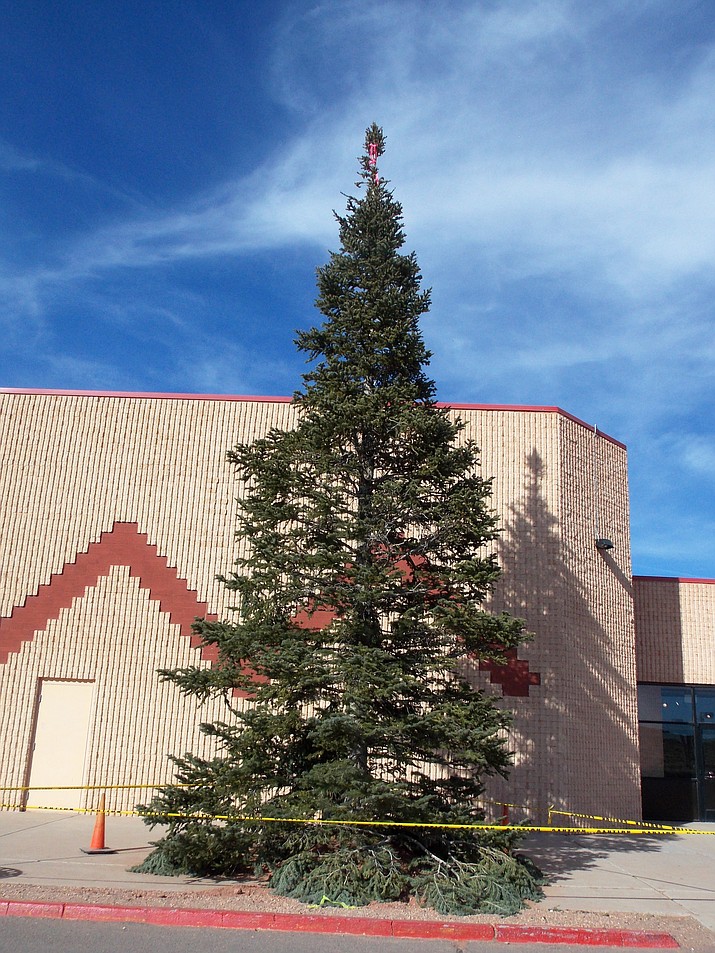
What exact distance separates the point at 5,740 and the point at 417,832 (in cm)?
818

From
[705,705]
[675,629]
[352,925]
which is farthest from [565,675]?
[352,925]

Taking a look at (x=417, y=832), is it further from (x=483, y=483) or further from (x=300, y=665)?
(x=483, y=483)

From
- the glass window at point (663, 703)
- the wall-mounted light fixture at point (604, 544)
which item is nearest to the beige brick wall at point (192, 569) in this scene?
the wall-mounted light fixture at point (604, 544)

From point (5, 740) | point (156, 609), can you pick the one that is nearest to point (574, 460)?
point (156, 609)

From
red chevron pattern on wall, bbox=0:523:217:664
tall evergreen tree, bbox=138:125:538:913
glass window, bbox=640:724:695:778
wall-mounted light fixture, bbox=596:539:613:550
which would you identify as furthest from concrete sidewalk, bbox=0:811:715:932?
wall-mounted light fixture, bbox=596:539:613:550

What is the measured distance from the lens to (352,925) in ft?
25.8

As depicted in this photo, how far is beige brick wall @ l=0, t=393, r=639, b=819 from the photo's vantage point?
13922 mm

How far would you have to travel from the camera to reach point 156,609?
14.4m

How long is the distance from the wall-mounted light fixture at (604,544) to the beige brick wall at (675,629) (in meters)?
1.94

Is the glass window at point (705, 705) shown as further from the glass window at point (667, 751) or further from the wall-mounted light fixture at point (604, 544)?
the wall-mounted light fixture at point (604, 544)

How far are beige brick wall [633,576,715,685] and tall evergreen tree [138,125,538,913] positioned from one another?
7.96 meters

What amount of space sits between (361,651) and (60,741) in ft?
24.2

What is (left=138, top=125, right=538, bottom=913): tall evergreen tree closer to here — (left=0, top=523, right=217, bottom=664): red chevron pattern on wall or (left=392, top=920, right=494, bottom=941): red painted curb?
(left=392, top=920, right=494, bottom=941): red painted curb

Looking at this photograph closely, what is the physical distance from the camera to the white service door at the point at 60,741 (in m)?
13.8
